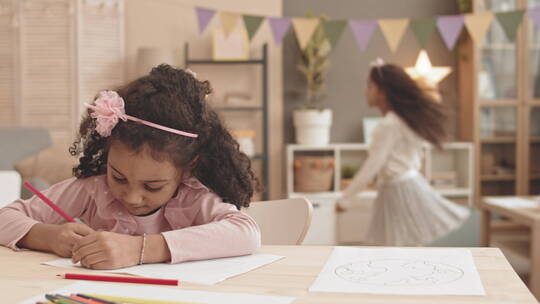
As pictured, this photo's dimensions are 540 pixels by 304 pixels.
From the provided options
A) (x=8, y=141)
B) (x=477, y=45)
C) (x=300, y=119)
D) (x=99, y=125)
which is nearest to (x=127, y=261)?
(x=99, y=125)

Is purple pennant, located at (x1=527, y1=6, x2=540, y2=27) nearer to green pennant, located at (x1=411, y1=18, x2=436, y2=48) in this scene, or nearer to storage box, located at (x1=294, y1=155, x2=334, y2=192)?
green pennant, located at (x1=411, y1=18, x2=436, y2=48)

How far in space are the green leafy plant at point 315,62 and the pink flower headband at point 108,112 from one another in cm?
362

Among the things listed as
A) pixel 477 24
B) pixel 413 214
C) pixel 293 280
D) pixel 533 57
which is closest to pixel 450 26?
pixel 477 24

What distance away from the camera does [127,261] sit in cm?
95

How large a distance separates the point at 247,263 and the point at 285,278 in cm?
12

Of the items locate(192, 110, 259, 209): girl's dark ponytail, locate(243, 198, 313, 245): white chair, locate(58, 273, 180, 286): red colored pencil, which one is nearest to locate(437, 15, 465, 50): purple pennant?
locate(243, 198, 313, 245): white chair

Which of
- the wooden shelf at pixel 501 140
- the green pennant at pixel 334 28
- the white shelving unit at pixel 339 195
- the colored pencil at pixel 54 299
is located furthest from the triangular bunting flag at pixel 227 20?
the colored pencil at pixel 54 299

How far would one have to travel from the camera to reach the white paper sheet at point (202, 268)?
88 cm

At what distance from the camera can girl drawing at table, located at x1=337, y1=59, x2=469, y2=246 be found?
331 cm

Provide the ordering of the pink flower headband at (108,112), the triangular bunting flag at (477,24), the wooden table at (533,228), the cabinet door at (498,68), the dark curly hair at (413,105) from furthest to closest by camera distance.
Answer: the cabinet door at (498,68)
the triangular bunting flag at (477,24)
the dark curly hair at (413,105)
the wooden table at (533,228)
the pink flower headband at (108,112)

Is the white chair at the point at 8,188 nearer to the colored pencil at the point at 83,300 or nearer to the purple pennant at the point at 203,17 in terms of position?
the colored pencil at the point at 83,300

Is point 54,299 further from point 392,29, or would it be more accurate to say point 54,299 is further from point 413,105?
point 392,29

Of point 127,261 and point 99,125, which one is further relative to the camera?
point 99,125

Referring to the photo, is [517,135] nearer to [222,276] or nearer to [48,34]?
[48,34]
